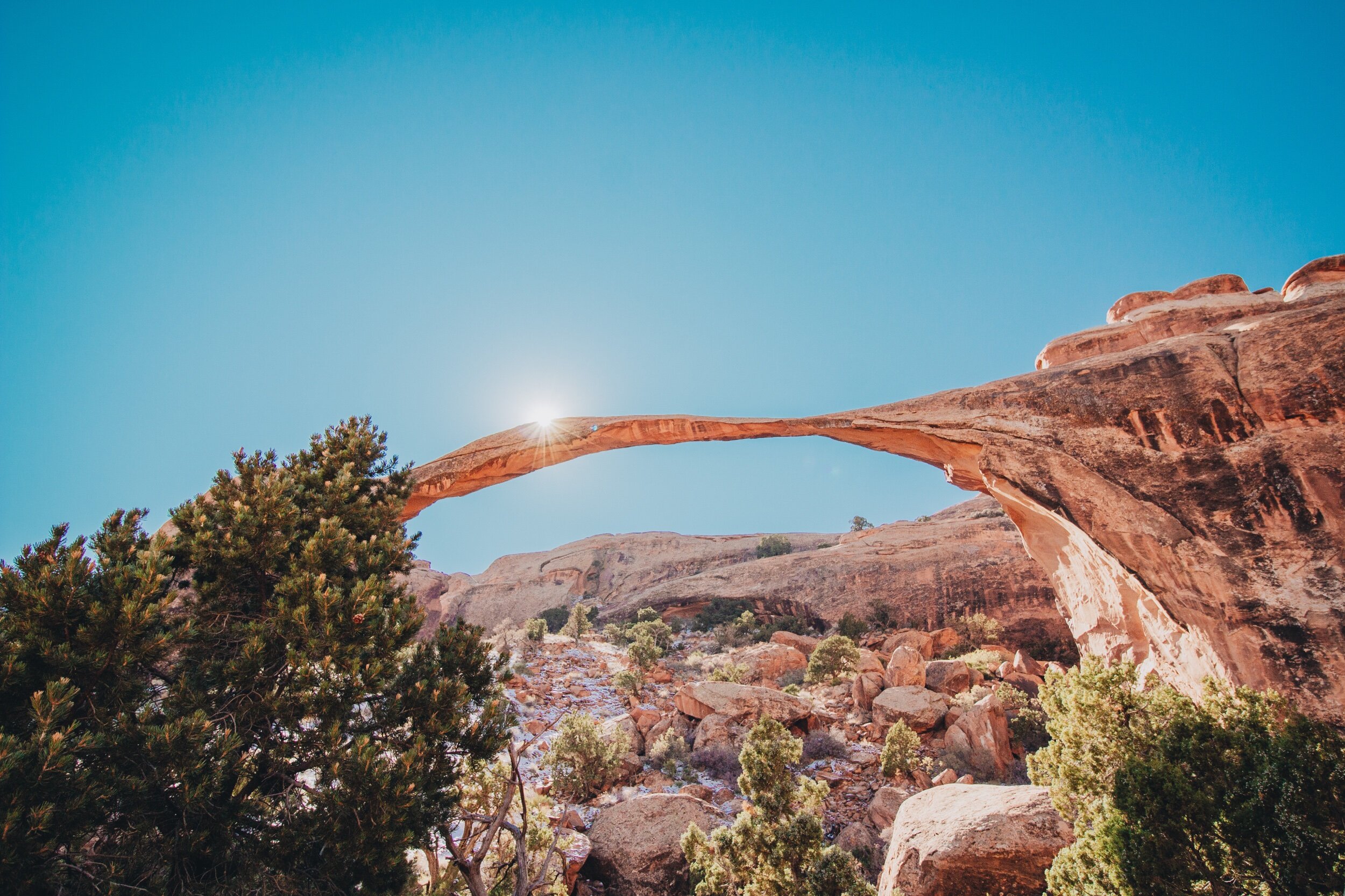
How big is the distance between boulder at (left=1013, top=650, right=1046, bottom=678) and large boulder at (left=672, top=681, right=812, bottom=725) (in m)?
8.95

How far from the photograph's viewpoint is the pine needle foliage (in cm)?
389

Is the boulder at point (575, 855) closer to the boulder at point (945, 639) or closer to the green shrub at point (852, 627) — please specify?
the boulder at point (945, 639)

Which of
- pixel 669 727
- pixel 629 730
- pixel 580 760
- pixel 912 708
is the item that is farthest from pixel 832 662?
pixel 580 760

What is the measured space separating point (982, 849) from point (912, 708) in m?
8.18

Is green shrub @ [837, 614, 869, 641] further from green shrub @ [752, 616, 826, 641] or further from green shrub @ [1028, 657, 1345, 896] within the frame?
green shrub @ [1028, 657, 1345, 896]

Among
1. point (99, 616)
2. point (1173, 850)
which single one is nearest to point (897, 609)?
point (1173, 850)

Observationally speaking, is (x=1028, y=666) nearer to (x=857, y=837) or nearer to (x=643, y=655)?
(x=857, y=837)

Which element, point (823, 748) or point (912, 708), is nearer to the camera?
point (823, 748)

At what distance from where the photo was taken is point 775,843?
5.96 metres

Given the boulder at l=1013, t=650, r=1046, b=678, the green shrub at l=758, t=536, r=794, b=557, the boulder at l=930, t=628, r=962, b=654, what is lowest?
the boulder at l=1013, t=650, r=1046, b=678

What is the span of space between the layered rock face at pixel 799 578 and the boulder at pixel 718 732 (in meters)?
10.3

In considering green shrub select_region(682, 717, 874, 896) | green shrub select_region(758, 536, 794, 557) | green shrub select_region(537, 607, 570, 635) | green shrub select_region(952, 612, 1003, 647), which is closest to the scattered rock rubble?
green shrub select_region(952, 612, 1003, 647)

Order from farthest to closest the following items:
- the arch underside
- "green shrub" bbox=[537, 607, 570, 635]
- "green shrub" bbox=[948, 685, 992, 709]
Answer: "green shrub" bbox=[537, 607, 570, 635], "green shrub" bbox=[948, 685, 992, 709], the arch underside

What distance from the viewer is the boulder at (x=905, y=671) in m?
17.2
